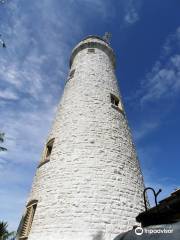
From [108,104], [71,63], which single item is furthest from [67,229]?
[71,63]

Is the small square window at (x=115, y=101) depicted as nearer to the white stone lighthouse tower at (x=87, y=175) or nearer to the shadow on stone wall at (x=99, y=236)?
the white stone lighthouse tower at (x=87, y=175)

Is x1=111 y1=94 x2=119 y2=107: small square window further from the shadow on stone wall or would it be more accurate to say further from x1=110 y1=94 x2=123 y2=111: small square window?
the shadow on stone wall

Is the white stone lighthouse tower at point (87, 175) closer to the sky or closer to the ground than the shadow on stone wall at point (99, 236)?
closer to the sky

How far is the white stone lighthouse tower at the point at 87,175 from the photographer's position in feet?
26.4

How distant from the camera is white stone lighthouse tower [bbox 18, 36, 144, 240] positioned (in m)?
8.04

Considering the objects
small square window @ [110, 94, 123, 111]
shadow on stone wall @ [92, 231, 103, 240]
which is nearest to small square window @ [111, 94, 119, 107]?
small square window @ [110, 94, 123, 111]

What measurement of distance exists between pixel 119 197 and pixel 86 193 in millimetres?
1261

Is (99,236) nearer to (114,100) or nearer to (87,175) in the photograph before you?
(87,175)

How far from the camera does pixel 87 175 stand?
907 cm

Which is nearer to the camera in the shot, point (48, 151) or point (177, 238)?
point (177, 238)

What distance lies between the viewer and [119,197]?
880cm

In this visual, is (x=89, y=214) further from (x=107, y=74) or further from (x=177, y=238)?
(x=107, y=74)

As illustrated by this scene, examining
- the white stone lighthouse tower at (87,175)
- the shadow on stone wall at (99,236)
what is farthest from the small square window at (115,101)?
the shadow on stone wall at (99,236)

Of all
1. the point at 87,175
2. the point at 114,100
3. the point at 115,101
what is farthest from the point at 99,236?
the point at 115,101
